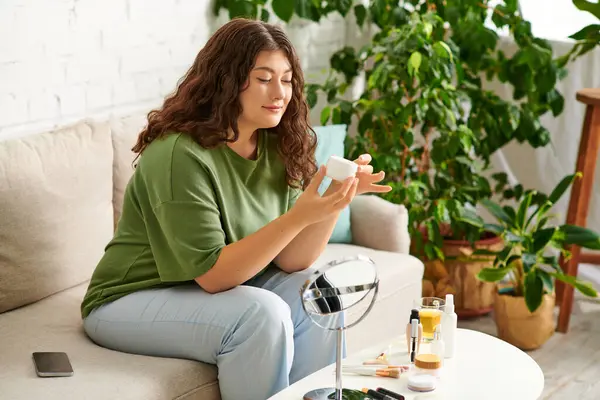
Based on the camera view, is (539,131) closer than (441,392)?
No

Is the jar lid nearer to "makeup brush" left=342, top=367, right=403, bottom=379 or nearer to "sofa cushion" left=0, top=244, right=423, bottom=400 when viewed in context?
"makeup brush" left=342, top=367, right=403, bottom=379

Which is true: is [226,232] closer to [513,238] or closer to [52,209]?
[52,209]

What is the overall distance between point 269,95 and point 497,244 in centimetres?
150

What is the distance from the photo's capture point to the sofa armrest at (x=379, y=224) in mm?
2826

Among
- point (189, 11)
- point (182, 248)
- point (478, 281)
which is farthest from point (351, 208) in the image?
Result: point (182, 248)

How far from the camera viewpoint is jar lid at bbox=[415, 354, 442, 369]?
1.84 metres

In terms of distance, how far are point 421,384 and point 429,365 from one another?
3.0 inches

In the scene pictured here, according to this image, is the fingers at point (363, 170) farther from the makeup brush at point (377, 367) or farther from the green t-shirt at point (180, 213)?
the makeup brush at point (377, 367)

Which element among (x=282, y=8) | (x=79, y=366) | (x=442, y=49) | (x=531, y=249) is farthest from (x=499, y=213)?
(x=79, y=366)

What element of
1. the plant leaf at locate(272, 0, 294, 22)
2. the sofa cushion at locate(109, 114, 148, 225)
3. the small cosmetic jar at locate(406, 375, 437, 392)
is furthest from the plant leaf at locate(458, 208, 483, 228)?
the small cosmetic jar at locate(406, 375, 437, 392)

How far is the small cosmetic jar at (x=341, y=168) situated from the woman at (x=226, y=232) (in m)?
0.02

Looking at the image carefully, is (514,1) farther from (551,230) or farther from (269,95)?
(269,95)

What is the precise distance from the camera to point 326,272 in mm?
1664

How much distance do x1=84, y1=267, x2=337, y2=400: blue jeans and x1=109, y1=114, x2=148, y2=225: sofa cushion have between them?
52 cm
